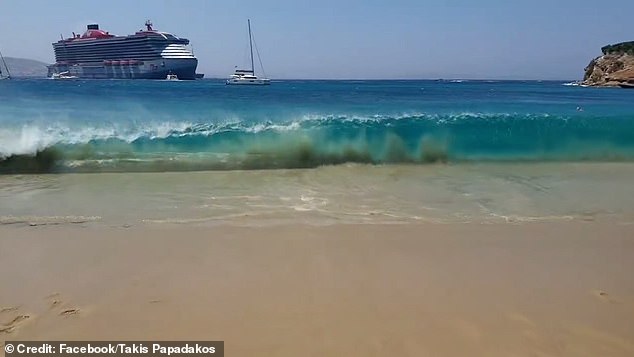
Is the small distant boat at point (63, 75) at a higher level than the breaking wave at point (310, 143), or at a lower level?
higher

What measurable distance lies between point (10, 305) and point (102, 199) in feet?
11.7

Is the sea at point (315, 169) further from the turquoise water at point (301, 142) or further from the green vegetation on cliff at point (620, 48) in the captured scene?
the green vegetation on cliff at point (620, 48)

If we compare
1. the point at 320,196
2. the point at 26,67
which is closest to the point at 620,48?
the point at 320,196

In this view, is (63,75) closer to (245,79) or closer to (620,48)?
(245,79)

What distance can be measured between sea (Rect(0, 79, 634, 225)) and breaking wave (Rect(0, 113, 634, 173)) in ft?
0.14

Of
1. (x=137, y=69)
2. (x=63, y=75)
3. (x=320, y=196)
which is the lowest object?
(x=320, y=196)

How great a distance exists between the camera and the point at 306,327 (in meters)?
3.07

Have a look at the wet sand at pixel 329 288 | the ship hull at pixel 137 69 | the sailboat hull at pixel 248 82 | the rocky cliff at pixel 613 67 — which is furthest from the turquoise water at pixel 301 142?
the rocky cliff at pixel 613 67

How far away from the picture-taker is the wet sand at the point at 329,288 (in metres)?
2.96

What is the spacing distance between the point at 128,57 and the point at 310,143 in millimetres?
71490
